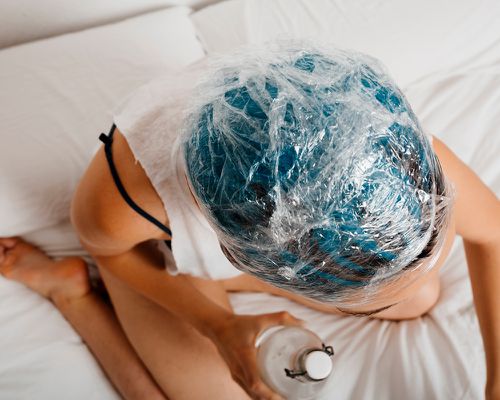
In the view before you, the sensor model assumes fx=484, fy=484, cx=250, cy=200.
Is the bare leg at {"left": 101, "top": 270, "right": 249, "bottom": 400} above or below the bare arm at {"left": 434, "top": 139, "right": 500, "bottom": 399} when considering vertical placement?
below

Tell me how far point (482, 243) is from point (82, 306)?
0.72 m

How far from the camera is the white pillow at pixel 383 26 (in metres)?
1.02

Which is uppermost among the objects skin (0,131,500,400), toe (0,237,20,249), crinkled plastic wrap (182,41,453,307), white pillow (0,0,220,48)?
crinkled plastic wrap (182,41,453,307)

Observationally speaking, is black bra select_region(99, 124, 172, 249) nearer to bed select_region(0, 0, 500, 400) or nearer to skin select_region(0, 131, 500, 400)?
skin select_region(0, 131, 500, 400)

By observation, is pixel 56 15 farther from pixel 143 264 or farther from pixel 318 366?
pixel 318 366

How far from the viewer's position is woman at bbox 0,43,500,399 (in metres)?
0.43

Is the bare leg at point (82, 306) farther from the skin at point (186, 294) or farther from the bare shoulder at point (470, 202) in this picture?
the bare shoulder at point (470, 202)

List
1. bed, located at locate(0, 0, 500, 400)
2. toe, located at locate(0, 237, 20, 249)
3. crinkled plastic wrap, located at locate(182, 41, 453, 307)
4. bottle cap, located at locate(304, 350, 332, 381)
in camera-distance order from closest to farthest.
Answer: crinkled plastic wrap, located at locate(182, 41, 453, 307) → bottle cap, located at locate(304, 350, 332, 381) → bed, located at locate(0, 0, 500, 400) → toe, located at locate(0, 237, 20, 249)

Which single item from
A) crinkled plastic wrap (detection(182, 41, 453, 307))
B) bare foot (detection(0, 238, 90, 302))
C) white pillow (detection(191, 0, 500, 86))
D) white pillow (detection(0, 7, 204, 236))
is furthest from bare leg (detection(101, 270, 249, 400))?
white pillow (detection(191, 0, 500, 86))

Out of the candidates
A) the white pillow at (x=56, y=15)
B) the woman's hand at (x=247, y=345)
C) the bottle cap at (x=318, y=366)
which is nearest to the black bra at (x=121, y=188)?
the woman's hand at (x=247, y=345)

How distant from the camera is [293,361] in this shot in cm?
61

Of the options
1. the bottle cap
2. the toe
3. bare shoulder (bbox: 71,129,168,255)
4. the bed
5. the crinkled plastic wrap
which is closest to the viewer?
the crinkled plastic wrap

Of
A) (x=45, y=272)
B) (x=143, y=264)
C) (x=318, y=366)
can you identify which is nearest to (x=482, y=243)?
(x=318, y=366)

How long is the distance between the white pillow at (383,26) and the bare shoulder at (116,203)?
1.54 ft
